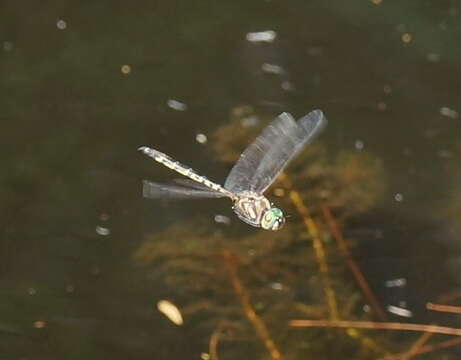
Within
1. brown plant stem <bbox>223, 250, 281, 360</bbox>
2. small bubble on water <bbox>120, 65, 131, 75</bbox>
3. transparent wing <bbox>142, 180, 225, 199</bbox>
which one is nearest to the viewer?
transparent wing <bbox>142, 180, 225, 199</bbox>

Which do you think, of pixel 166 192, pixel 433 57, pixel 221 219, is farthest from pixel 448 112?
pixel 166 192

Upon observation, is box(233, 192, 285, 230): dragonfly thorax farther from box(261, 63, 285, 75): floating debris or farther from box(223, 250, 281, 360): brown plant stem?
box(261, 63, 285, 75): floating debris

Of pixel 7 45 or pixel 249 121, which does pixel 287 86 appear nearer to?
pixel 249 121

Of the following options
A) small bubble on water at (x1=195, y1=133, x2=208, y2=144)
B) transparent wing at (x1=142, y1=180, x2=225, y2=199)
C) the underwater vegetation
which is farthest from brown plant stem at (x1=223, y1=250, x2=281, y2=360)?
transparent wing at (x1=142, y1=180, x2=225, y2=199)

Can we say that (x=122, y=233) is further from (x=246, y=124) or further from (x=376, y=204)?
(x=376, y=204)

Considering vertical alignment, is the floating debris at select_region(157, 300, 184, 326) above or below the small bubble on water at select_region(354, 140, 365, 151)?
below

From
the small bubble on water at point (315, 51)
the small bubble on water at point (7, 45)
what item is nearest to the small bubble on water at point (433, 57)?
the small bubble on water at point (315, 51)
